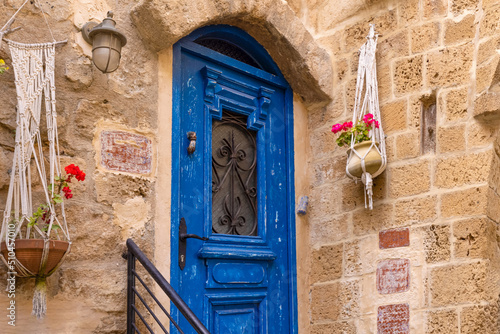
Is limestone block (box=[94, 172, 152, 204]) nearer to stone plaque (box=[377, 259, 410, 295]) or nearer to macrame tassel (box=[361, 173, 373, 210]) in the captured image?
macrame tassel (box=[361, 173, 373, 210])

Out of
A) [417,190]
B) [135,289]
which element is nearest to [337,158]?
[417,190]

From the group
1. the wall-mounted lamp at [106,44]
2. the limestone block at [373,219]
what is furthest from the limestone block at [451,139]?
the wall-mounted lamp at [106,44]

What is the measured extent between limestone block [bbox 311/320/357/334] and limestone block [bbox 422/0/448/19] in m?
1.99

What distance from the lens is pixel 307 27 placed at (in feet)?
14.5

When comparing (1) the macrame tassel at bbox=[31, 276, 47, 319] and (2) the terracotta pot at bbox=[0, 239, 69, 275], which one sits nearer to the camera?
(2) the terracotta pot at bbox=[0, 239, 69, 275]

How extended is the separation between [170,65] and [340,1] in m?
1.44

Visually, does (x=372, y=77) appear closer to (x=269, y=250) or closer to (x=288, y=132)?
(x=288, y=132)

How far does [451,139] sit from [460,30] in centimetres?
67

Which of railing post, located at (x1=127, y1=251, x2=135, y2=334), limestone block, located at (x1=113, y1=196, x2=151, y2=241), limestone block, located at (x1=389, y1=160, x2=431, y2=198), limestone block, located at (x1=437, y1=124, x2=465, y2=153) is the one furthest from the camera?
limestone block, located at (x1=389, y1=160, x2=431, y2=198)

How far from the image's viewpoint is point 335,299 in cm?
387

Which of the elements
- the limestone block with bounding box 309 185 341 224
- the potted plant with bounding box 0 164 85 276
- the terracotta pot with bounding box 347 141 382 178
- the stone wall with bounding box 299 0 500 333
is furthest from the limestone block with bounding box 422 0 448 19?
the potted plant with bounding box 0 164 85 276

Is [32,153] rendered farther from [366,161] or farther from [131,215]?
[366,161]

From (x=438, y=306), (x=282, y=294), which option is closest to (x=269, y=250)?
(x=282, y=294)

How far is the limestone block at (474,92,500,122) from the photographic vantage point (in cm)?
331
